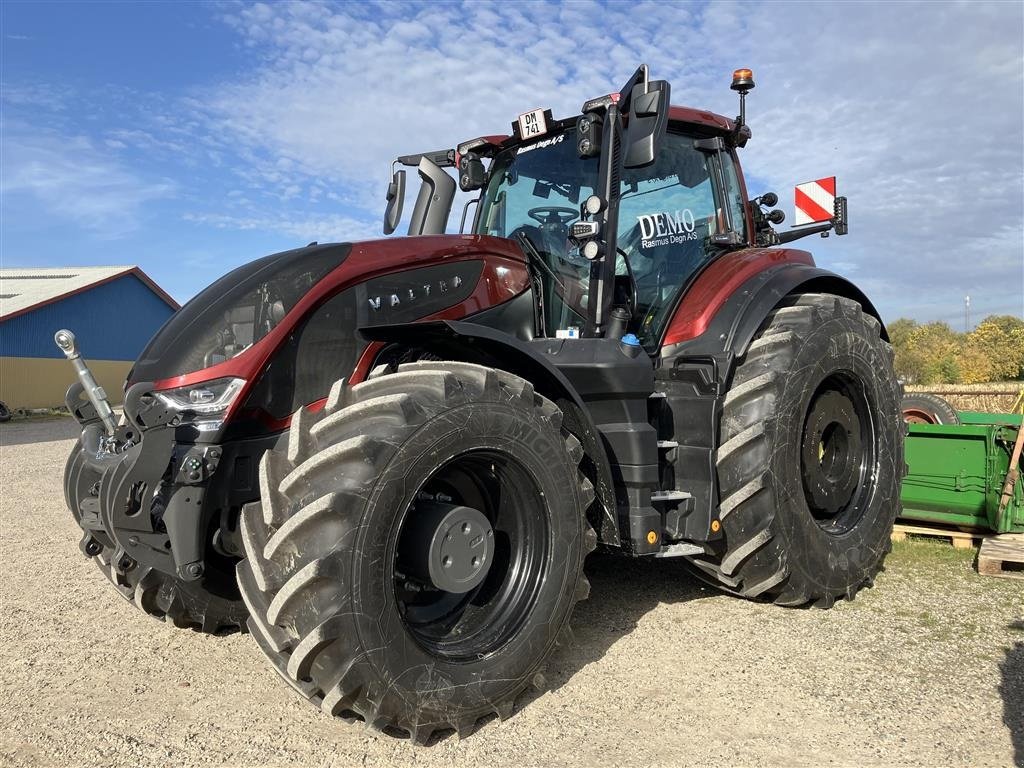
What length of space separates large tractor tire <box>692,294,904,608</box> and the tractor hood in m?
1.46

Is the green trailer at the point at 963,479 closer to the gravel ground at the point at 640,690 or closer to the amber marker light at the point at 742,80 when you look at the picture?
the gravel ground at the point at 640,690

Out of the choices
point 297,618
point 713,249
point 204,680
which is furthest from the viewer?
point 713,249

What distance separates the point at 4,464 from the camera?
11.2 meters

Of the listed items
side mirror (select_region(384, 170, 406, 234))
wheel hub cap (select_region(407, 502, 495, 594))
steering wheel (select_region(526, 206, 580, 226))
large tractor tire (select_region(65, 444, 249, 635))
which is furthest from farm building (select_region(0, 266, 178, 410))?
wheel hub cap (select_region(407, 502, 495, 594))

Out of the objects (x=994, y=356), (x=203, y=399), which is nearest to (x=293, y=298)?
(x=203, y=399)

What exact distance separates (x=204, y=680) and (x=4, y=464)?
9.81 metres

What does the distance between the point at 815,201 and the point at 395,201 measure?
8.90ft

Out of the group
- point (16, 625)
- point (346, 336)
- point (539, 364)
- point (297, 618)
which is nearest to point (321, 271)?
point (346, 336)

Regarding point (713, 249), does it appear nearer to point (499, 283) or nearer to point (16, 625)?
point (499, 283)

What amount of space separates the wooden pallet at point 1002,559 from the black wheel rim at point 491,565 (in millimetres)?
3188

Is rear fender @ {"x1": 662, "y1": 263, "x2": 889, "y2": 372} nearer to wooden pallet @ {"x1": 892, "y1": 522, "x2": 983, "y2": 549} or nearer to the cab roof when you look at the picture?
the cab roof

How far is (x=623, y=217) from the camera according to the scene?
4.18 m

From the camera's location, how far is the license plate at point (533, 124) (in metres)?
4.00

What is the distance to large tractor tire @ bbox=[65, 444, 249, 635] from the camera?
3414 mm
